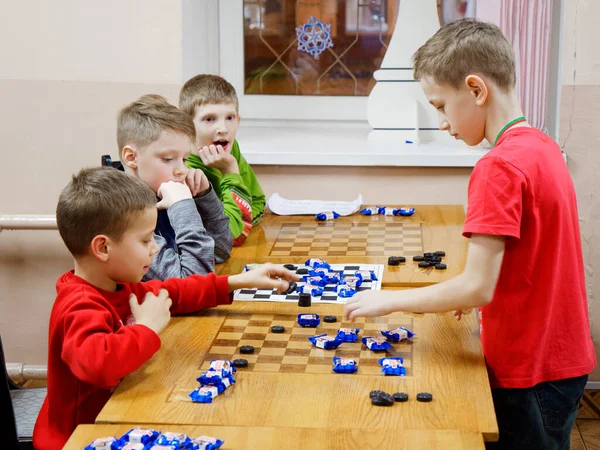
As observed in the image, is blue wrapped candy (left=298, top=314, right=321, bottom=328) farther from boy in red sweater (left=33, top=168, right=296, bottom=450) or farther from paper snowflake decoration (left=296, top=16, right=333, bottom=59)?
paper snowflake decoration (left=296, top=16, right=333, bottom=59)

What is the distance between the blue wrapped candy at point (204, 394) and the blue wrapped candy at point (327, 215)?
149cm

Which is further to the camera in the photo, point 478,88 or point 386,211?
point 386,211

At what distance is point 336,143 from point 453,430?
2.40m

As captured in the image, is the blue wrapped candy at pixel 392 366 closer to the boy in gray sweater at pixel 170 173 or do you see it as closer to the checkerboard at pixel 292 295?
the checkerboard at pixel 292 295

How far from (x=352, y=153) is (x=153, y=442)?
7.37 feet

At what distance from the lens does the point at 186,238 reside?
6.79 feet

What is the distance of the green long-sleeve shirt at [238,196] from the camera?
2.51 m

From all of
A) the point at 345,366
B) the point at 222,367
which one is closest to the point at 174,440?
the point at 222,367

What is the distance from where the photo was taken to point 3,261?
3447 mm

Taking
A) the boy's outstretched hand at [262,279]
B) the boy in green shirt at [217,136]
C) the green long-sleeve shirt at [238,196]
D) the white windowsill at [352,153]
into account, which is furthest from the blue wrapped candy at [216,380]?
the white windowsill at [352,153]

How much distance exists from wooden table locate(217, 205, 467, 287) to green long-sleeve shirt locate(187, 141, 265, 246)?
0.14 feet

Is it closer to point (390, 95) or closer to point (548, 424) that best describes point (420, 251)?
point (548, 424)

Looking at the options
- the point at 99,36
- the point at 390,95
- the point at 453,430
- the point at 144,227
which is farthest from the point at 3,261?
the point at 453,430

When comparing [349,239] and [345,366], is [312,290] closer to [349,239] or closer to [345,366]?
[345,366]
